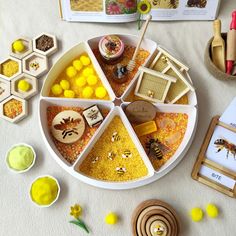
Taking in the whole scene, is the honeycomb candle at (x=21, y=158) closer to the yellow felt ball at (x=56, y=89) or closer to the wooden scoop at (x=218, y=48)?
the yellow felt ball at (x=56, y=89)

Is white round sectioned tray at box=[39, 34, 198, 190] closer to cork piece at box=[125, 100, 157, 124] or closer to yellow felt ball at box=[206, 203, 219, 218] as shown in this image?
cork piece at box=[125, 100, 157, 124]

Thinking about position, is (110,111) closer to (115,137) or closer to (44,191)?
(115,137)

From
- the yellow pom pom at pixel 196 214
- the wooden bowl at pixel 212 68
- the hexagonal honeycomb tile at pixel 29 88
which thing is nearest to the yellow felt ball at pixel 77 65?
the hexagonal honeycomb tile at pixel 29 88

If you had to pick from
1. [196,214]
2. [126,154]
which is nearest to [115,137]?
[126,154]

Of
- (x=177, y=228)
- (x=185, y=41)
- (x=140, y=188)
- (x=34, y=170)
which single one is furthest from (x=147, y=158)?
(x=185, y=41)

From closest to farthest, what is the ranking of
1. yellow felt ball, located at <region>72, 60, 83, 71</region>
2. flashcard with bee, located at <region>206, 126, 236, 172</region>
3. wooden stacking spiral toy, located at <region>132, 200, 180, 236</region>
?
wooden stacking spiral toy, located at <region>132, 200, 180, 236</region>
flashcard with bee, located at <region>206, 126, 236, 172</region>
yellow felt ball, located at <region>72, 60, 83, 71</region>

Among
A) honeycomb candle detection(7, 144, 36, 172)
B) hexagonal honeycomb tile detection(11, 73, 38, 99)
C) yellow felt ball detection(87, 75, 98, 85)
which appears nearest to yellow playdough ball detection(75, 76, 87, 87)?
yellow felt ball detection(87, 75, 98, 85)

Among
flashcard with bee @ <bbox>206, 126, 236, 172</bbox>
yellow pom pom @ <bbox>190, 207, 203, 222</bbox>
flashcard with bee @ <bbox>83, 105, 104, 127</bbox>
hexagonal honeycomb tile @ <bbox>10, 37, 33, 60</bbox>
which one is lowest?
yellow pom pom @ <bbox>190, 207, 203, 222</bbox>
